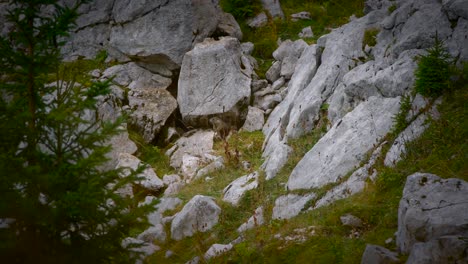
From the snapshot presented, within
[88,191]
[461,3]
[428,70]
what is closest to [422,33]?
[461,3]

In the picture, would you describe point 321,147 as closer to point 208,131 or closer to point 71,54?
point 208,131

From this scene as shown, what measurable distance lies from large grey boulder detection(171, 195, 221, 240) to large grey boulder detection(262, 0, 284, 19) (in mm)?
17513

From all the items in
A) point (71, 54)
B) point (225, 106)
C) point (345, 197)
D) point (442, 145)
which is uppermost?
point (71, 54)

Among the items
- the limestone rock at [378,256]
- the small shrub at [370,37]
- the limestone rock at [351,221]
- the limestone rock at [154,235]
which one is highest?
the small shrub at [370,37]

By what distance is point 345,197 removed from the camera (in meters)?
9.80

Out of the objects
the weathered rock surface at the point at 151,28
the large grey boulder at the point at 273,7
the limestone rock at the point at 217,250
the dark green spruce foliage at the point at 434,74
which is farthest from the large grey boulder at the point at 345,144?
the large grey boulder at the point at 273,7

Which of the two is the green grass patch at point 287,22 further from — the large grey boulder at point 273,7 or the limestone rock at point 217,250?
the limestone rock at point 217,250

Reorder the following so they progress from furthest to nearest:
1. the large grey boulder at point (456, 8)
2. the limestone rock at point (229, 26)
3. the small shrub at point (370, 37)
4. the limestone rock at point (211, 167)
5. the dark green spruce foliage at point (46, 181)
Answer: the limestone rock at point (229, 26)
the limestone rock at point (211, 167)
the small shrub at point (370, 37)
the large grey boulder at point (456, 8)
the dark green spruce foliage at point (46, 181)

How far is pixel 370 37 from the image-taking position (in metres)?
15.0

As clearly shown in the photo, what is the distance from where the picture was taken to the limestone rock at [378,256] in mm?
5962

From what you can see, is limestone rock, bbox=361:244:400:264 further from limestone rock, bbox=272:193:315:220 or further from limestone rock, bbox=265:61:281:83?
limestone rock, bbox=265:61:281:83

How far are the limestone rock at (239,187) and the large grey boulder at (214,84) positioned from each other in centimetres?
568

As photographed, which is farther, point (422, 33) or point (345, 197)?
point (422, 33)

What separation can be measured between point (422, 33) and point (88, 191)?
39.1 feet
